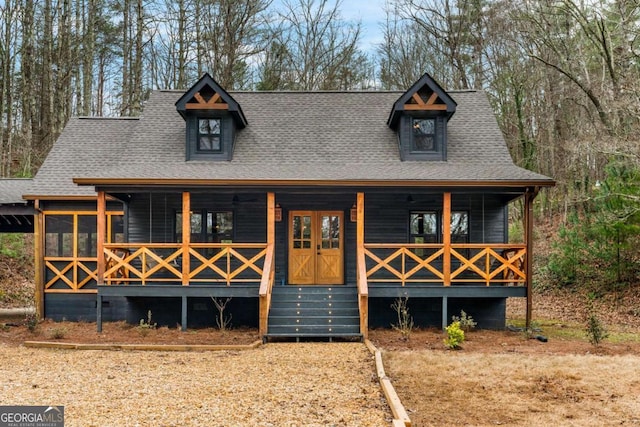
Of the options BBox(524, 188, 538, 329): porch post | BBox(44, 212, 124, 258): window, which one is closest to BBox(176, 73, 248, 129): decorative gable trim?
BBox(44, 212, 124, 258): window

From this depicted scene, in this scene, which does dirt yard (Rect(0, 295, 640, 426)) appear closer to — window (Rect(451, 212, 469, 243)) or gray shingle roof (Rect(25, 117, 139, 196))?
window (Rect(451, 212, 469, 243))

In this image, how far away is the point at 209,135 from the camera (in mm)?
16750

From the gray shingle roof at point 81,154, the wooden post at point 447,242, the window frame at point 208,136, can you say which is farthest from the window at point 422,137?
the gray shingle roof at point 81,154

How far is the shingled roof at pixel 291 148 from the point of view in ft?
48.2

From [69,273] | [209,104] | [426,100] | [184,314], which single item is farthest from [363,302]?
[69,273]

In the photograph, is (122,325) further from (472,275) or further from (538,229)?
(538,229)

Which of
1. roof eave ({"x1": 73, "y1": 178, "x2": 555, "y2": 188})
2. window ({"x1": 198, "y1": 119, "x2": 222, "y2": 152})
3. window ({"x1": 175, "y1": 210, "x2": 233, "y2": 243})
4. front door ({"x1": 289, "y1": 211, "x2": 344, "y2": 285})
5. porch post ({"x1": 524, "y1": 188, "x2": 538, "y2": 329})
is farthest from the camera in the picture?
window ({"x1": 198, "y1": 119, "x2": 222, "y2": 152})

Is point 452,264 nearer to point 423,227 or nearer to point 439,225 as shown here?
point 439,225

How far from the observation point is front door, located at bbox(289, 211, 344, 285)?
54.5 ft

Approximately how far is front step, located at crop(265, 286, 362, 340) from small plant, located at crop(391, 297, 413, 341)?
3.18 ft

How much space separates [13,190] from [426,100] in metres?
12.2

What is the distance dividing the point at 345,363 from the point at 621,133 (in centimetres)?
1501

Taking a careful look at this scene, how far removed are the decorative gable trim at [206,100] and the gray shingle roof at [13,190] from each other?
517cm

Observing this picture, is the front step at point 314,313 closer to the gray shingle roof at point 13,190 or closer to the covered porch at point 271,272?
the covered porch at point 271,272
